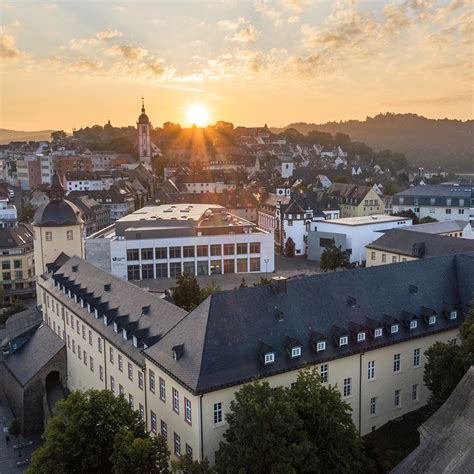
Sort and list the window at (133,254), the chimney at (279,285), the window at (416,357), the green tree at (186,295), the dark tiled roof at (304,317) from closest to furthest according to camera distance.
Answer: the dark tiled roof at (304,317) → the chimney at (279,285) → the window at (416,357) → the green tree at (186,295) → the window at (133,254)

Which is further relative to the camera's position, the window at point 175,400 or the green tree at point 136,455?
the window at point 175,400

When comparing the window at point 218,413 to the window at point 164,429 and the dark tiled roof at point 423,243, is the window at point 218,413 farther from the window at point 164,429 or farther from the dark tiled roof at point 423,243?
the dark tiled roof at point 423,243

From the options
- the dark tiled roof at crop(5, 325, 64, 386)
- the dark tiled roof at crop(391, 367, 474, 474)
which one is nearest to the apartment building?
the dark tiled roof at crop(5, 325, 64, 386)

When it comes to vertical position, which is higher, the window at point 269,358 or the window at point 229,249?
the window at point 269,358

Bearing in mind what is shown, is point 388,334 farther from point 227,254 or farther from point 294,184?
point 294,184

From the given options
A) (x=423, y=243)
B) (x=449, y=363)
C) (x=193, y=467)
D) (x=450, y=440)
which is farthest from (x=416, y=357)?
(x=423, y=243)

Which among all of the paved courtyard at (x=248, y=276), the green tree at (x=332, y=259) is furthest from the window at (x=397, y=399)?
the paved courtyard at (x=248, y=276)
